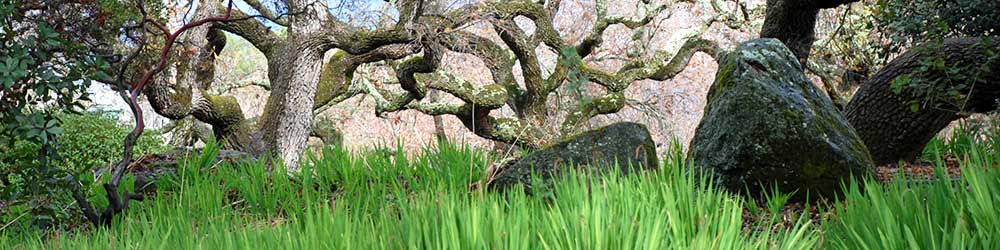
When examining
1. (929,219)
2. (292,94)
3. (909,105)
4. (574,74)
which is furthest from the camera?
(292,94)

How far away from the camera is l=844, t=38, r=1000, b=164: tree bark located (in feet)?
19.3

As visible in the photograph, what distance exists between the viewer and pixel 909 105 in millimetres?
6230

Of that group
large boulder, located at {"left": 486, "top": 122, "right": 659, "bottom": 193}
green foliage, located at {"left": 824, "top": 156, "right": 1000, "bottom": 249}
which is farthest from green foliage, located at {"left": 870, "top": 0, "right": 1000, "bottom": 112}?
green foliage, located at {"left": 824, "top": 156, "right": 1000, "bottom": 249}

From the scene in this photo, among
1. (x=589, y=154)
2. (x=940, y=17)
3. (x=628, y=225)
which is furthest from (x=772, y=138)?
(x=940, y=17)

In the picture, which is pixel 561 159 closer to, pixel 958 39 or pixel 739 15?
pixel 958 39

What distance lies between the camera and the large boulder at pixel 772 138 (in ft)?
14.6

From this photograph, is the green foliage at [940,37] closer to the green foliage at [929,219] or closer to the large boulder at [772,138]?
the large boulder at [772,138]

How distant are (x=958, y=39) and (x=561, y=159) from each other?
3.20 meters

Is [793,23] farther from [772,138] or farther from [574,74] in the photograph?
[574,74]

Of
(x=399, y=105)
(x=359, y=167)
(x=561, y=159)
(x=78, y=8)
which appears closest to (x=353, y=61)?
(x=399, y=105)

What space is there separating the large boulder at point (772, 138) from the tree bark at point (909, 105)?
1471 millimetres

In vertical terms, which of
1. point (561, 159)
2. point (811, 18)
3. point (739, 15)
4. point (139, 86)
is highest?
point (739, 15)

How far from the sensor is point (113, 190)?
4816 mm

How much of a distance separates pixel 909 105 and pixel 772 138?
228cm
